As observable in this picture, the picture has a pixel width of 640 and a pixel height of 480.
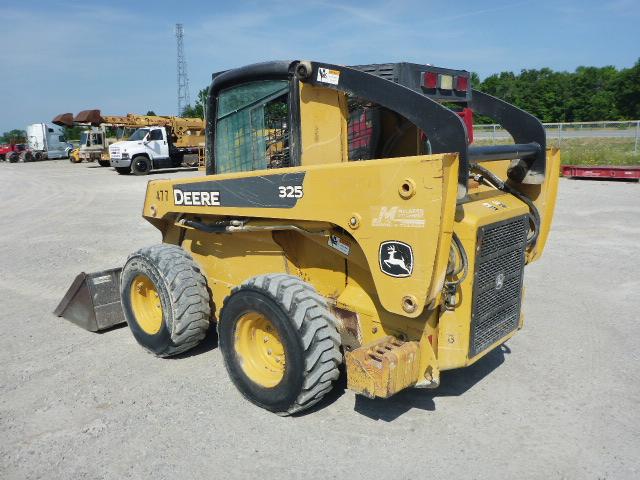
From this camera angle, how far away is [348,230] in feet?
10.4

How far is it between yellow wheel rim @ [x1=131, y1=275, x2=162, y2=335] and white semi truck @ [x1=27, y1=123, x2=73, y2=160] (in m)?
38.6

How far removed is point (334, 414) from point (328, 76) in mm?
2249

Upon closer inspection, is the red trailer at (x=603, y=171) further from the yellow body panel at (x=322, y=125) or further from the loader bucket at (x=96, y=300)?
the loader bucket at (x=96, y=300)

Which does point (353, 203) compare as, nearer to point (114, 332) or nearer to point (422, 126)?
point (422, 126)

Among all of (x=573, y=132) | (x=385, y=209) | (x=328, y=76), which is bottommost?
(x=385, y=209)

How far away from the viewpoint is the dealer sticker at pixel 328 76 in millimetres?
3430

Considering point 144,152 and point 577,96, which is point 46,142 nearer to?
point 144,152

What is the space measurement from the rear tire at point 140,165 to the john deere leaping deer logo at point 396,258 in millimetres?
22443

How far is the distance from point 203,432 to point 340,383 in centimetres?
112

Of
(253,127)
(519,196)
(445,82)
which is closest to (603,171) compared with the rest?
(519,196)

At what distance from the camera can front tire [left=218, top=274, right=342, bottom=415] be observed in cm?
332

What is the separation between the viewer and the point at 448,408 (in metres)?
3.72

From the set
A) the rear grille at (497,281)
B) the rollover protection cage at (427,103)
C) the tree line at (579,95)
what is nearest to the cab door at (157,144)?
the rollover protection cage at (427,103)

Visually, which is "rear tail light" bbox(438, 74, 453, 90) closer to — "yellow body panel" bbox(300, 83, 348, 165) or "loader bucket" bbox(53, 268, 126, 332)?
"yellow body panel" bbox(300, 83, 348, 165)
